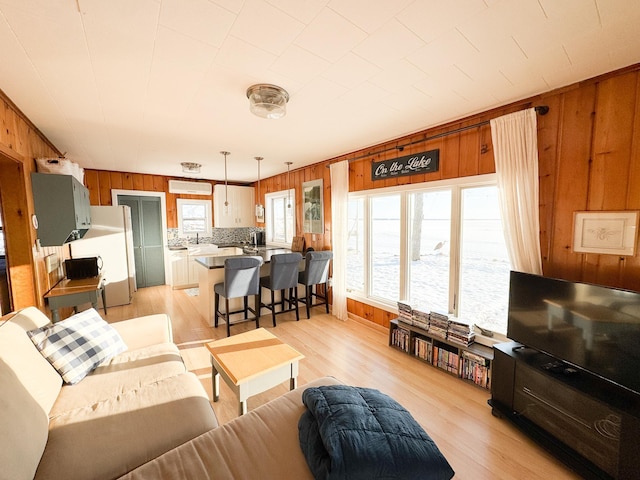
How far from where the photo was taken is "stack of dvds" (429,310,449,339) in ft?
8.53

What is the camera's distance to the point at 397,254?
338cm

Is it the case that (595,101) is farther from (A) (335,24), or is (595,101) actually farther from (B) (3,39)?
(B) (3,39)

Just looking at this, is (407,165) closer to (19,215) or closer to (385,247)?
(385,247)

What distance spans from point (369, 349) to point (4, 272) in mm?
3605

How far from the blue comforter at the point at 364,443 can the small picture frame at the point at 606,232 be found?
1.79 metres

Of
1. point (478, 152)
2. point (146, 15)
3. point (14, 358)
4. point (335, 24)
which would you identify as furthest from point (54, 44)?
point (478, 152)

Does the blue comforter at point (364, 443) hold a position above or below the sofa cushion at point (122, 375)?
above

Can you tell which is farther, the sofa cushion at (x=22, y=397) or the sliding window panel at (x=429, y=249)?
the sliding window panel at (x=429, y=249)

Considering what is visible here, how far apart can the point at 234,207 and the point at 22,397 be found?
544 centimetres

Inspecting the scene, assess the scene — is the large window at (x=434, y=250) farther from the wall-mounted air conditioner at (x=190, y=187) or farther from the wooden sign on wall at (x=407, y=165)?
the wall-mounted air conditioner at (x=190, y=187)

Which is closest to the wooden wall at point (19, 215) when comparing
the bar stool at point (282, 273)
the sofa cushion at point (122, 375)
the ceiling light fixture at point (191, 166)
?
the sofa cushion at point (122, 375)

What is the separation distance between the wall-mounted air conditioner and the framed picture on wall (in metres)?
2.55

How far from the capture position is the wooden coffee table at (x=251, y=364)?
1.73 m

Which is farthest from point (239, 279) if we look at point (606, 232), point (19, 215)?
point (606, 232)
